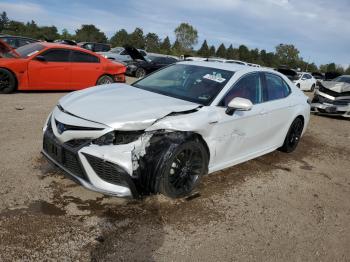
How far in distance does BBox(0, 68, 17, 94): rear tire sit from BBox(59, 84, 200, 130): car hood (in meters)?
5.89

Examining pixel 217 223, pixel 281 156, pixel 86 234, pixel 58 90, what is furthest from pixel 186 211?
pixel 58 90

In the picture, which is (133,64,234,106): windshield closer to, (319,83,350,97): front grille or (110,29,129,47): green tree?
(319,83,350,97): front grille

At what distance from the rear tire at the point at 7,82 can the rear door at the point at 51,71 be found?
44 centimetres

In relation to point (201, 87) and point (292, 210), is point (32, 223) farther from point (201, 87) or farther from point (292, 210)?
point (292, 210)

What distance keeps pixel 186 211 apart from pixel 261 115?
1.95 meters

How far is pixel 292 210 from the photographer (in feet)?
14.7

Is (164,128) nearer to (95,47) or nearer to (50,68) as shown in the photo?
(50,68)

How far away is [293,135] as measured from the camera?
6660 millimetres

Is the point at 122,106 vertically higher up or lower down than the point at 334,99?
higher up

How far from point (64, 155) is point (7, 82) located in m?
6.91

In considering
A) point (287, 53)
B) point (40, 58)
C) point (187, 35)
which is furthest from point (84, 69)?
point (287, 53)

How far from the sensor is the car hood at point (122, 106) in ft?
12.5

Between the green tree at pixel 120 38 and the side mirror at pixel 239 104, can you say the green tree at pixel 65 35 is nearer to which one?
the green tree at pixel 120 38

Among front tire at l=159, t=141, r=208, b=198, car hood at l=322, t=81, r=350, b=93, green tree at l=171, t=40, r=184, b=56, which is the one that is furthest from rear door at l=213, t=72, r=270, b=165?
green tree at l=171, t=40, r=184, b=56
